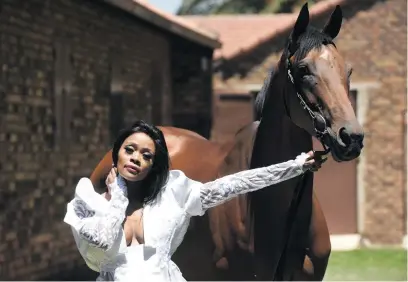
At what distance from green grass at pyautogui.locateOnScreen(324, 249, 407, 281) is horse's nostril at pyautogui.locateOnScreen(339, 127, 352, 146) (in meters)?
Answer: 6.02

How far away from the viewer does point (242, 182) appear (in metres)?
3.89

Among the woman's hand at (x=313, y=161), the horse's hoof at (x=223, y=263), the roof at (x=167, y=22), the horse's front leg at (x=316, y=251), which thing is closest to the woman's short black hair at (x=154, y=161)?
the woman's hand at (x=313, y=161)

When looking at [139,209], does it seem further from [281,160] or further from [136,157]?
[281,160]

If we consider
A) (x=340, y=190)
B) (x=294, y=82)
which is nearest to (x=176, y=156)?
(x=294, y=82)

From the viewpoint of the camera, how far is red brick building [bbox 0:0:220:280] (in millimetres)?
8484

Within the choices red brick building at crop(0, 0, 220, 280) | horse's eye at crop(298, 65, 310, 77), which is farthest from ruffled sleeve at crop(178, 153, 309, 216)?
red brick building at crop(0, 0, 220, 280)

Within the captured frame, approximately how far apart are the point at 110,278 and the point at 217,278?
2.08 meters

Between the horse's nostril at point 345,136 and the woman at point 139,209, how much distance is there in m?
0.54

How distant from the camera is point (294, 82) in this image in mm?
4719

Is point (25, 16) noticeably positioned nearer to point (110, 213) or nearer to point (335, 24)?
point (335, 24)

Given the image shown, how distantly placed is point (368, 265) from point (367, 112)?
3.65 metres

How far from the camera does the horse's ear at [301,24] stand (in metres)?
4.71

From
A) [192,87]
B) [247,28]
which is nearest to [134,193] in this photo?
[192,87]

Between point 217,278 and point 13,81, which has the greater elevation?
point 13,81
